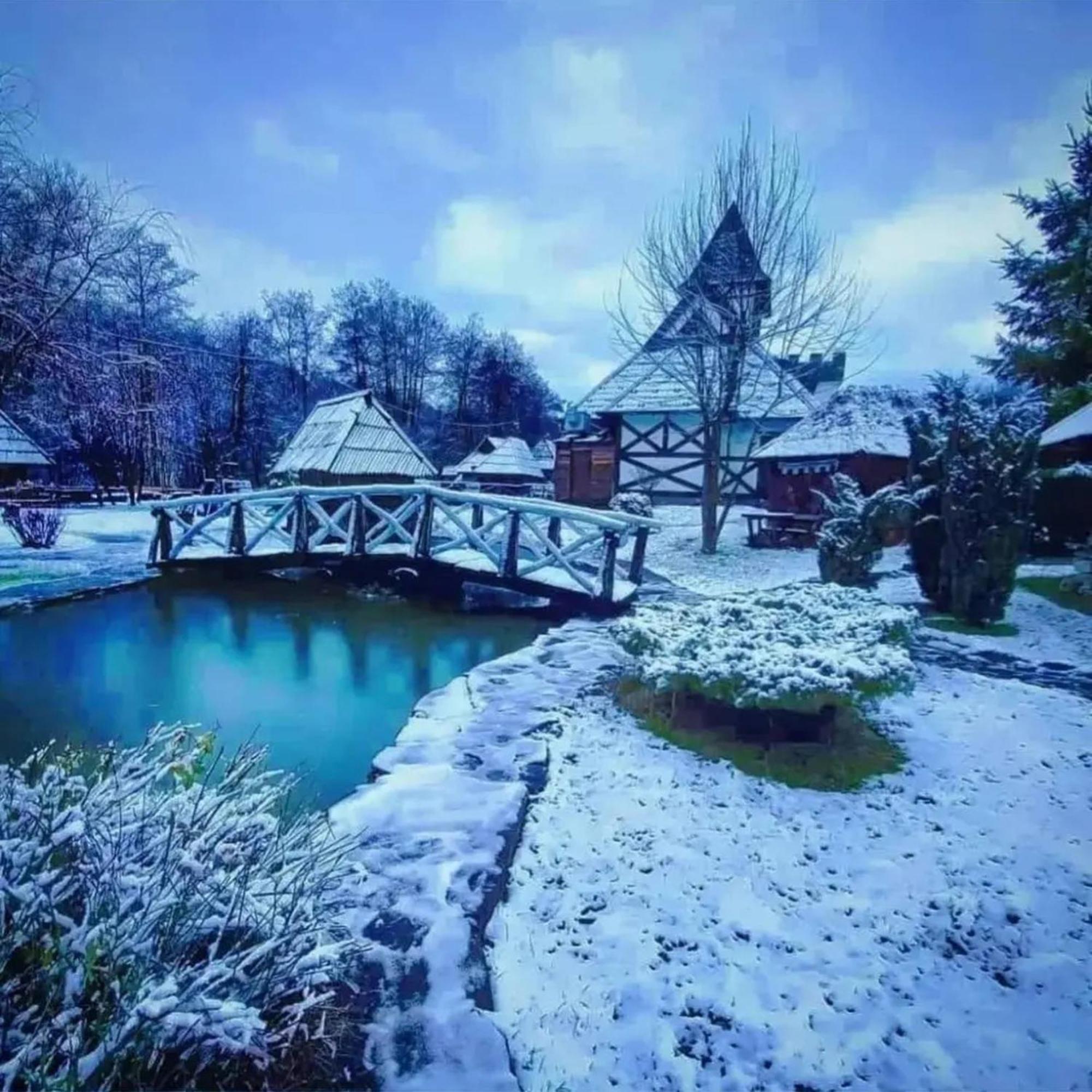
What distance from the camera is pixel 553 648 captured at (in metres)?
4.96

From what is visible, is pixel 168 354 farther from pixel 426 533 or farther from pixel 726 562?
pixel 726 562

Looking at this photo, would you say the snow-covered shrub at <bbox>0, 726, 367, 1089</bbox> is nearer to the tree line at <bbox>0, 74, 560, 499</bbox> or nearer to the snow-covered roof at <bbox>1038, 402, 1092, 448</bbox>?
the tree line at <bbox>0, 74, 560, 499</bbox>

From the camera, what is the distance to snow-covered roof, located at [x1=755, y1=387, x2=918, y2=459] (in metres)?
10.4

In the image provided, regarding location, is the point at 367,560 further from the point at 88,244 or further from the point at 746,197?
the point at 746,197

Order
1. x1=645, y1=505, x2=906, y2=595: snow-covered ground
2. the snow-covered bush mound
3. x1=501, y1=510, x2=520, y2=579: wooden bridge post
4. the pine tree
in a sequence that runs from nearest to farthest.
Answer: the snow-covered bush mound, x1=501, y1=510, x2=520, y2=579: wooden bridge post, x1=645, y1=505, x2=906, y2=595: snow-covered ground, the pine tree

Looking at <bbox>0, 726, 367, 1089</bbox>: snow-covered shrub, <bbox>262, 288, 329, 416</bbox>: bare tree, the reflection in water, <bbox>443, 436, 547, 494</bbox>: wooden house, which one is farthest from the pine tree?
<bbox>0, 726, 367, 1089</bbox>: snow-covered shrub

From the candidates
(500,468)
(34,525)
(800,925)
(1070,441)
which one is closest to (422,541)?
(800,925)

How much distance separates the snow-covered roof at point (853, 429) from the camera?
1038cm

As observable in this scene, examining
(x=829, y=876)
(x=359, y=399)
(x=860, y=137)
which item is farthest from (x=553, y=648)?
(x=359, y=399)

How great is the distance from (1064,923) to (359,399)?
9.78 meters

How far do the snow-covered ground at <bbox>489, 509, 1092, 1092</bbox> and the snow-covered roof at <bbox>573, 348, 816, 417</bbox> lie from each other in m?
8.60

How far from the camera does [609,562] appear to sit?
625 centimetres

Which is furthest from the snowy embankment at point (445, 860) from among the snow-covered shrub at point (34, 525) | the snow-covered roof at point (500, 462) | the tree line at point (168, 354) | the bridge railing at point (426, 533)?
the snow-covered roof at point (500, 462)

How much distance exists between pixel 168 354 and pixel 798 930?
7691 millimetres
